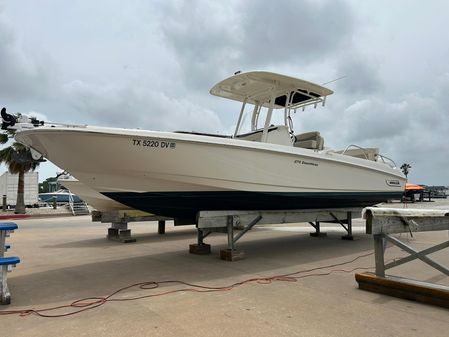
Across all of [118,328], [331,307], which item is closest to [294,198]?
[331,307]

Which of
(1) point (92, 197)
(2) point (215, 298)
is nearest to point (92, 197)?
(1) point (92, 197)

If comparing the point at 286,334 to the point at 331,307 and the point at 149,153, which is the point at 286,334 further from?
the point at 149,153

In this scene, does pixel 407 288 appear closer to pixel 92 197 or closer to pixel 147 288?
pixel 147 288

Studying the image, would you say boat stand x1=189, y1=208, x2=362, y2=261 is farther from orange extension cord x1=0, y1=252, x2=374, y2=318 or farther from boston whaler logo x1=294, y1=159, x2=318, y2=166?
orange extension cord x1=0, y1=252, x2=374, y2=318

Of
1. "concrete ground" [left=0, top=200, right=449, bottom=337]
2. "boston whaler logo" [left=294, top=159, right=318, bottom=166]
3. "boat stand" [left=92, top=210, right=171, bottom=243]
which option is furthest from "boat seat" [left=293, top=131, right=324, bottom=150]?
"boat stand" [left=92, top=210, right=171, bottom=243]

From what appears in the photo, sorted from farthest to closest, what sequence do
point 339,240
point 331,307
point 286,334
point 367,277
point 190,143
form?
point 339,240
point 190,143
point 367,277
point 331,307
point 286,334

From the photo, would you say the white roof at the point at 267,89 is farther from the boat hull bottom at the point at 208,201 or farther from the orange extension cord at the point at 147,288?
the orange extension cord at the point at 147,288

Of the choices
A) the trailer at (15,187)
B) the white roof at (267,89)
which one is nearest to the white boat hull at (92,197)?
the white roof at (267,89)

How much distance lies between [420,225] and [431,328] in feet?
5.06

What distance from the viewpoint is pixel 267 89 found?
7.61m

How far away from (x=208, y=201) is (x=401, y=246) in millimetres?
2871

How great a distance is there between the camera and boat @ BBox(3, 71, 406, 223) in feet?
16.5

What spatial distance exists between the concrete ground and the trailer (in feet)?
84.8

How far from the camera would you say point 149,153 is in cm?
518
